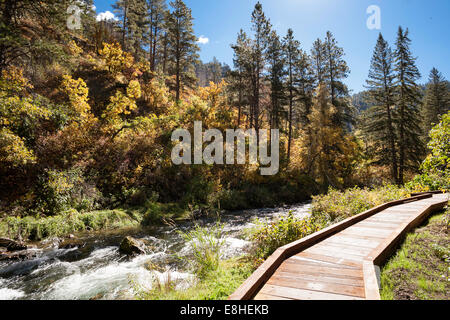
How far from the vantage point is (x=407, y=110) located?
2017 cm

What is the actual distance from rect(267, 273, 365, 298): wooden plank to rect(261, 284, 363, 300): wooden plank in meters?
0.07

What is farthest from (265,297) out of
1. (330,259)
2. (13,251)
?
(13,251)

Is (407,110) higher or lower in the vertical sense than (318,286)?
higher

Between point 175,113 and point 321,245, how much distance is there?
733 inches

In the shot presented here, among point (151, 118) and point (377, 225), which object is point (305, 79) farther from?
point (377, 225)

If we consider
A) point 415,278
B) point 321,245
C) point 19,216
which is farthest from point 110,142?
point 415,278

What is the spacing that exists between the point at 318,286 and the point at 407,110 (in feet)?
80.9

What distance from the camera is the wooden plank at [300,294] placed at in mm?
2482

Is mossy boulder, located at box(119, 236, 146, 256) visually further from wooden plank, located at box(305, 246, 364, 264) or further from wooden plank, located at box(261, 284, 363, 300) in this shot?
wooden plank, located at box(261, 284, 363, 300)

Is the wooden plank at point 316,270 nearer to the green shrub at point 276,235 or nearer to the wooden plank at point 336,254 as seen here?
the wooden plank at point 336,254

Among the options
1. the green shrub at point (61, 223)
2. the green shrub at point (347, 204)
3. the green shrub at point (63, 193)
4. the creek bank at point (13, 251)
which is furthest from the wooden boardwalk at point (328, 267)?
the green shrub at point (63, 193)

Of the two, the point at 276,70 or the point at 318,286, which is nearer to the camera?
the point at 318,286

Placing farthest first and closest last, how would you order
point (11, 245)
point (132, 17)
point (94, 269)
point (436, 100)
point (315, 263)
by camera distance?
point (436, 100) → point (132, 17) → point (11, 245) → point (94, 269) → point (315, 263)

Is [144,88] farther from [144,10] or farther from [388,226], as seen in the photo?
[388,226]
